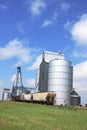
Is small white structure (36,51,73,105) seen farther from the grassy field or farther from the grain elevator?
the grassy field

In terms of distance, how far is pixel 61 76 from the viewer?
244ft

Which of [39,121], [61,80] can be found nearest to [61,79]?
[61,80]

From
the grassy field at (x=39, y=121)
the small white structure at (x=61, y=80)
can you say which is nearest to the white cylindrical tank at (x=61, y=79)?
the small white structure at (x=61, y=80)

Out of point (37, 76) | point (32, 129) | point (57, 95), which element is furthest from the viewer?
point (37, 76)

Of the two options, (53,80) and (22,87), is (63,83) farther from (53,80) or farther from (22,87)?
(22,87)

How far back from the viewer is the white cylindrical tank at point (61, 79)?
73.4 meters

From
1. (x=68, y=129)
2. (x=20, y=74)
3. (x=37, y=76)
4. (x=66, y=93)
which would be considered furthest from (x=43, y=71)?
(x=68, y=129)

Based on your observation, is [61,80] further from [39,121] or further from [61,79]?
[39,121]

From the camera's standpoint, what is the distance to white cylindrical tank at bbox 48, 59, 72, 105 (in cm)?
7344

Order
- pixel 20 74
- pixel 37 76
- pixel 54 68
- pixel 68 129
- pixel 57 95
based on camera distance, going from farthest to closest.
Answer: pixel 20 74
pixel 37 76
pixel 54 68
pixel 57 95
pixel 68 129

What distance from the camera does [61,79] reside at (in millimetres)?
74500

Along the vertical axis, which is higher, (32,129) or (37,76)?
(37,76)

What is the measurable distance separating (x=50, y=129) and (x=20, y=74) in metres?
111

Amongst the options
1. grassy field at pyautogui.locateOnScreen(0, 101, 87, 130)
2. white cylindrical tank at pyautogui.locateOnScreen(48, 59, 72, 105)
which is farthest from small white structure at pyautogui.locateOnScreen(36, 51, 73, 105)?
grassy field at pyautogui.locateOnScreen(0, 101, 87, 130)
